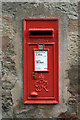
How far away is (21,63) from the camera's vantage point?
371 centimetres

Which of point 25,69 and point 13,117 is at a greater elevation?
point 25,69

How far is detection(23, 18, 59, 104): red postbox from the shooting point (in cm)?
362

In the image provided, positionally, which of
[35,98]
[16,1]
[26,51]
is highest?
[16,1]

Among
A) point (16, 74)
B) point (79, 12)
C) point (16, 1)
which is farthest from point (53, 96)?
point (16, 1)

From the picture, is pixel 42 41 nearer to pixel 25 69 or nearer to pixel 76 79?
pixel 25 69

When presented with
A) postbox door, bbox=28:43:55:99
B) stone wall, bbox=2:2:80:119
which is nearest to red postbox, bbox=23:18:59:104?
postbox door, bbox=28:43:55:99

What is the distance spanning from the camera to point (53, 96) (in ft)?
12.0

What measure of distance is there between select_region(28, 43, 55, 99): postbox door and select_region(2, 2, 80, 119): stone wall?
0.66ft

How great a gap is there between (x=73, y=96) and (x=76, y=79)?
363 millimetres

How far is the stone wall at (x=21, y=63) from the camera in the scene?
12.1 feet

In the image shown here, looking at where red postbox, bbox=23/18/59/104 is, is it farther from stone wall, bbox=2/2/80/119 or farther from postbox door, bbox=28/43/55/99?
stone wall, bbox=2/2/80/119

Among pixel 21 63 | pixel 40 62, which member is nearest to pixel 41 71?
pixel 40 62

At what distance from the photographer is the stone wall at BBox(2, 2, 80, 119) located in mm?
3695

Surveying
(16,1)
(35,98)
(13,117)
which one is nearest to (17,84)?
(35,98)
